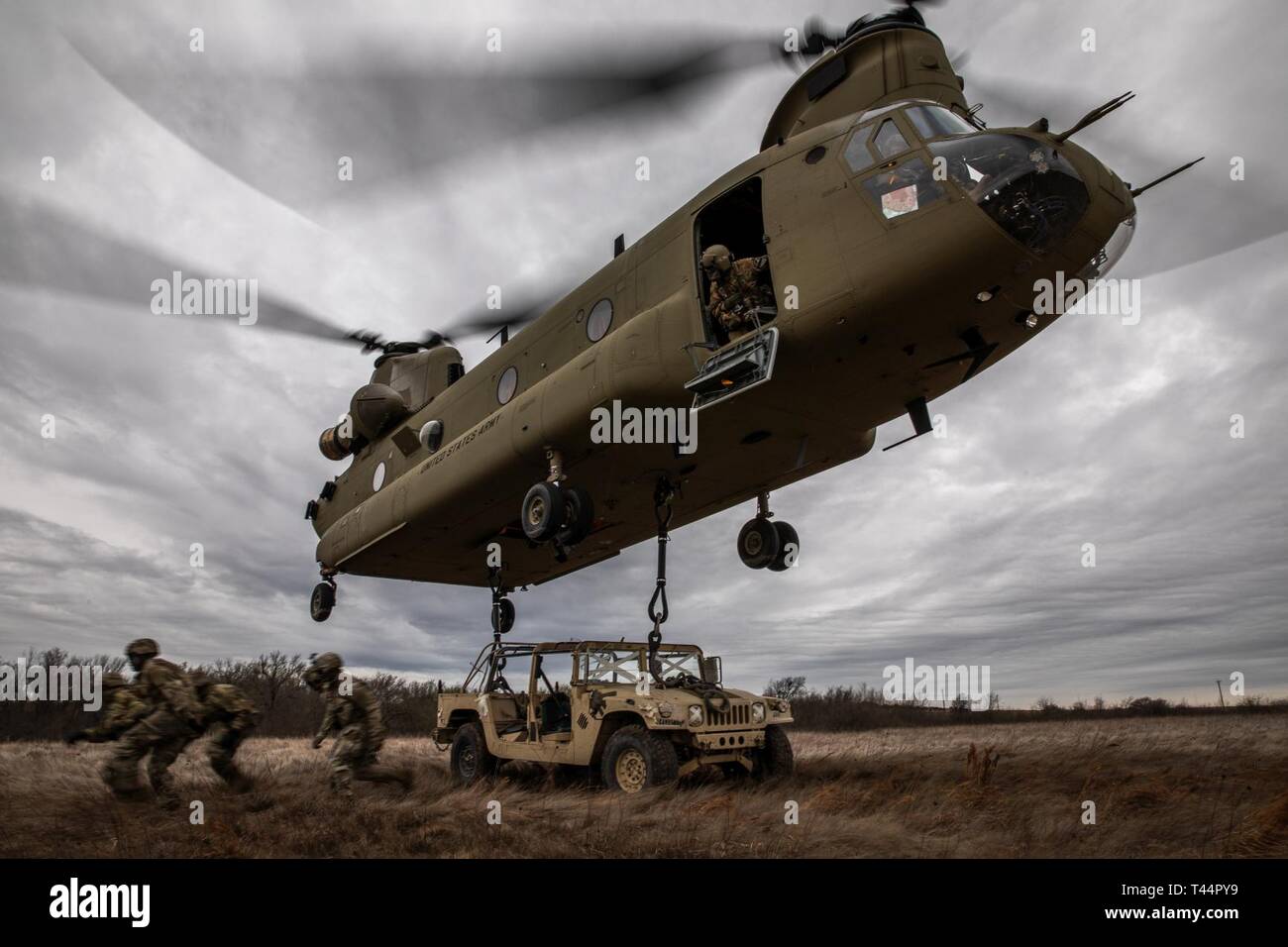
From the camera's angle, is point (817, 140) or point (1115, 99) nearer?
point (1115, 99)

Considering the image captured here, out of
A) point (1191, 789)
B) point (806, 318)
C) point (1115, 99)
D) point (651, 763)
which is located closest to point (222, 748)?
point (651, 763)

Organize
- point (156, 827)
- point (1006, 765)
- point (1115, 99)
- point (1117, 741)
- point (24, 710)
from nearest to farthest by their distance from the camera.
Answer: point (156, 827)
point (1115, 99)
point (1006, 765)
point (1117, 741)
point (24, 710)

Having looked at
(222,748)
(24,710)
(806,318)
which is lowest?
(24,710)

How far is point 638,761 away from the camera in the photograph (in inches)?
336

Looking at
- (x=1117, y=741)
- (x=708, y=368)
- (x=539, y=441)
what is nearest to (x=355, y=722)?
(x=539, y=441)

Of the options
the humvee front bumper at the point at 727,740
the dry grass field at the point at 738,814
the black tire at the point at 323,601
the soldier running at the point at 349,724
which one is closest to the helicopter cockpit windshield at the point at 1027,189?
the dry grass field at the point at 738,814

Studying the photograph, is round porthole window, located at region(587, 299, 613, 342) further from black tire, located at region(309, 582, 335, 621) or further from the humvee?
black tire, located at region(309, 582, 335, 621)

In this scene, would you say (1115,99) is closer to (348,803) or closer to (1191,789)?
(1191,789)

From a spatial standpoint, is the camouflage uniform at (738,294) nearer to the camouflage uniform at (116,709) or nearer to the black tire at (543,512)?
the black tire at (543,512)

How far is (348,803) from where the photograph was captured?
729 cm

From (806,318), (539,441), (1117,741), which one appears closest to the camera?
(806,318)

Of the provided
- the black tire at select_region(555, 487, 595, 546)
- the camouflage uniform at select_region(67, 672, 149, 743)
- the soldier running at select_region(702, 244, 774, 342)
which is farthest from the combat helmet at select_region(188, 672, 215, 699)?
the soldier running at select_region(702, 244, 774, 342)

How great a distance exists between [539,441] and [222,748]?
4922mm

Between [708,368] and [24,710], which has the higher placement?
[708,368]
